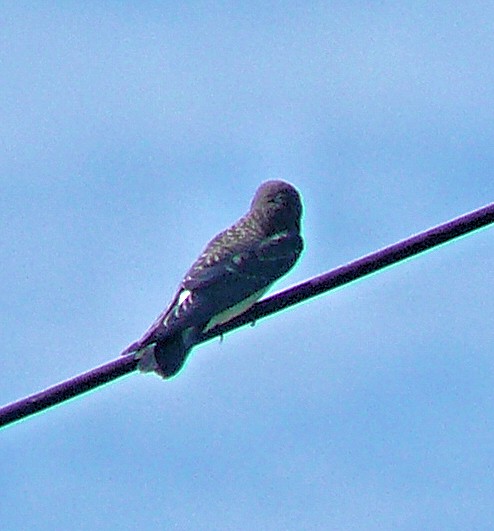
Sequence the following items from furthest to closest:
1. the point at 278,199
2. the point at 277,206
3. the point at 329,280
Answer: the point at 278,199, the point at 277,206, the point at 329,280

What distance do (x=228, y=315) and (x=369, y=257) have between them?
10.8 ft

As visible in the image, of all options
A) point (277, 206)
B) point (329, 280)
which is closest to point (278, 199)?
point (277, 206)

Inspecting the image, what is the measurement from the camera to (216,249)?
10625 millimetres

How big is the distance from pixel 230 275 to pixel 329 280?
11.4ft

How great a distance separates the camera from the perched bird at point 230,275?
877cm

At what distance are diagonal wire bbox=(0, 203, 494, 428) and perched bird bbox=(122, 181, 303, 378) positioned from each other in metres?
1.06

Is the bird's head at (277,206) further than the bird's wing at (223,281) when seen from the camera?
Yes

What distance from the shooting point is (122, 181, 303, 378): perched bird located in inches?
345

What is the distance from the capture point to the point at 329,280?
22.0 feet

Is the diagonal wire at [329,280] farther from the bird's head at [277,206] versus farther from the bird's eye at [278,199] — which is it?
the bird's eye at [278,199]

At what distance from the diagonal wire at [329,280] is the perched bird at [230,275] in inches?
41.9

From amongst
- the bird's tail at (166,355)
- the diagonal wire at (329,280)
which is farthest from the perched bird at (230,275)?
the diagonal wire at (329,280)

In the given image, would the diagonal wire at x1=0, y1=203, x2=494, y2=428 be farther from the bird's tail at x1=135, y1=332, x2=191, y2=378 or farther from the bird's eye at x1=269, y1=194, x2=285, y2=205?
the bird's eye at x1=269, y1=194, x2=285, y2=205

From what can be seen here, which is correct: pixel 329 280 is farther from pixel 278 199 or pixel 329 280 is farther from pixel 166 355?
pixel 278 199
